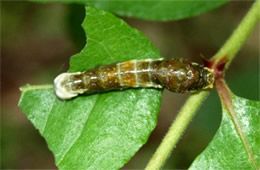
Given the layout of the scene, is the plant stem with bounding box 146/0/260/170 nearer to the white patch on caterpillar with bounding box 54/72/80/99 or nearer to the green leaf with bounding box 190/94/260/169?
the green leaf with bounding box 190/94/260/169

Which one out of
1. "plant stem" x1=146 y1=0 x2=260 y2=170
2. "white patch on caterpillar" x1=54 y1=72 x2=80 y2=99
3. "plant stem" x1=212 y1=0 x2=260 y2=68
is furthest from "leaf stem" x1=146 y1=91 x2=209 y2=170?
"white patch on caterpillar" x1=54 y1=72 x2=80 y2=99

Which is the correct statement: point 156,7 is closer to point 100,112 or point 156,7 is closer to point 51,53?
point 100,112

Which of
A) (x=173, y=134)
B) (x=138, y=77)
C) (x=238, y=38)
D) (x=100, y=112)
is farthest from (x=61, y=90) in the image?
(x=238, y=38)

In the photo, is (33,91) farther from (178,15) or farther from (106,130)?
(178,15)

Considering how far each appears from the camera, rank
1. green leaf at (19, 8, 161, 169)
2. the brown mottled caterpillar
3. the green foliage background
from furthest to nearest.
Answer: the green foliage background, the brown mottled caterpillar, green leaf at (19, 8, 161, 169)

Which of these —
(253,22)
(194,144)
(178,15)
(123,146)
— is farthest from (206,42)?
(123,146)

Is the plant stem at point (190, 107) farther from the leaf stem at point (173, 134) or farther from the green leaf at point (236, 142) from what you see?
the green leaf at point (236, 142)
